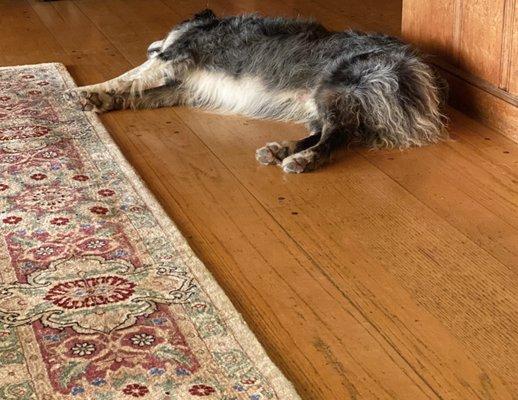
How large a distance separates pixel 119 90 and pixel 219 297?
1661 mm

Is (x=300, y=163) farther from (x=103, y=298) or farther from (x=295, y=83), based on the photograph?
(x=103, y=298)

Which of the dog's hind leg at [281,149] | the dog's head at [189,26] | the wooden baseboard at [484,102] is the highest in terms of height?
the dog's head at [189,26]

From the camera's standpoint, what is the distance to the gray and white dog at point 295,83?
10.6ft

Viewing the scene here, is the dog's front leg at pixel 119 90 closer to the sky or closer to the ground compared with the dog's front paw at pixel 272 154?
closer to the ground

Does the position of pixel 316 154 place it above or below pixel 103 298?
below

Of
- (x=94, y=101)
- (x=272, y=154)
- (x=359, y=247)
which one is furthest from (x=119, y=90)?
(x=359, y=247)

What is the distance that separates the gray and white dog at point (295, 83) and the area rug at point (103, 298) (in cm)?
53

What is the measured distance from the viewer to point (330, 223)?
2.70 meters

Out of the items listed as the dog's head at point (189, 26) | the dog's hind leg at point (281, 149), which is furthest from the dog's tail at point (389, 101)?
the dog's head at point (189, 26)

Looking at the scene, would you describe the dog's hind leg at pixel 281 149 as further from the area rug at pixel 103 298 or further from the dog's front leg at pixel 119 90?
the dog's front leg at pixel 119 90

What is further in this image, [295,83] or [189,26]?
[189,26]

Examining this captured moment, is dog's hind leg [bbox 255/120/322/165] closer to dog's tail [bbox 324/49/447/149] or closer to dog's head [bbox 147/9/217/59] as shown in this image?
dog's tail [bbox 324/49/447/149]

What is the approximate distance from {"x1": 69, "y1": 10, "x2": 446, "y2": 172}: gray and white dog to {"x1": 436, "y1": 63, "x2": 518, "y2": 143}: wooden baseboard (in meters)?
0.15

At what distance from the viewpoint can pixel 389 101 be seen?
10.6ft
